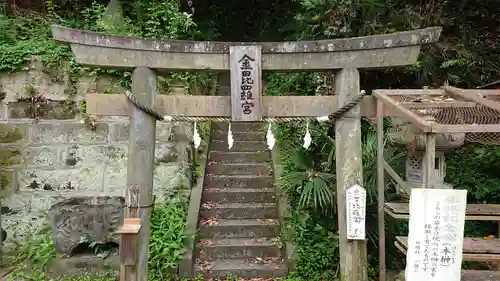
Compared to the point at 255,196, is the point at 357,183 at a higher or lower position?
higher

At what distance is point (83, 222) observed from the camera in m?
5.69

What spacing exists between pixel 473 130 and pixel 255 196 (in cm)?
436

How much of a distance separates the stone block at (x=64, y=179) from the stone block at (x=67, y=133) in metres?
0.44

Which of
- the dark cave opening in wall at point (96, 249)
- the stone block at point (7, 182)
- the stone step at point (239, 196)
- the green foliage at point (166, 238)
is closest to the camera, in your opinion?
the green foliage at point (166, 238)

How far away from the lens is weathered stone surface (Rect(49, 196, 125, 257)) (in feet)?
18.6

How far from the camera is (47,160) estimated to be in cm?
652

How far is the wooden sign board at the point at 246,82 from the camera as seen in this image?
4.46 m

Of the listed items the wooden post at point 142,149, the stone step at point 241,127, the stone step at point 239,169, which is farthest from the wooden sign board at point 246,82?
the stone step at point 241,127

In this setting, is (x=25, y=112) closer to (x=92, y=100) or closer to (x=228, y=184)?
(x=92, y=100)

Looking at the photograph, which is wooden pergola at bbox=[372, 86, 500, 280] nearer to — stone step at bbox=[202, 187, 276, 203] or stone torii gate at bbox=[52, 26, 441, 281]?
stone torii gate at bbox=[52, 26, 441, 281]

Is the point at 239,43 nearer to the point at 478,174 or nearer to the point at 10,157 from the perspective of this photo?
the point at 10,157

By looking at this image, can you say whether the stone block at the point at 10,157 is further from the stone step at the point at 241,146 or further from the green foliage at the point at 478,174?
the green foliage at the point at 478,174

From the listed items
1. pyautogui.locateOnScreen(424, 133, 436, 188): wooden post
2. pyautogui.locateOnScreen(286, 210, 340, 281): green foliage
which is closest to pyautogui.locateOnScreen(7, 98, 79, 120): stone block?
pyautogui.locateOnScreen(286, 210, 340, 281): green foliage

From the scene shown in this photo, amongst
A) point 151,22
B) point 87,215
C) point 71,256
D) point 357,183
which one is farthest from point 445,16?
point 71,256
